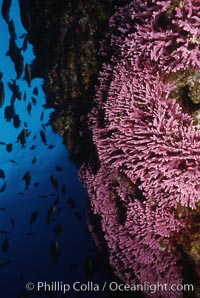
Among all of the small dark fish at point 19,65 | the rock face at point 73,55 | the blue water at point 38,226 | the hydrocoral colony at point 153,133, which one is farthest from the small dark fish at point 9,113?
the blue water at point 38,226

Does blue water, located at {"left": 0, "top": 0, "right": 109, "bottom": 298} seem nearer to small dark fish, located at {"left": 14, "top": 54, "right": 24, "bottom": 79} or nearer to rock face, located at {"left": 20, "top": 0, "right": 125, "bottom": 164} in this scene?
small dark fish, located at {"left": 14, "top": 54, "right": 24, "bottom": 79}

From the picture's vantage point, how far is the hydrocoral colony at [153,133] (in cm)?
293

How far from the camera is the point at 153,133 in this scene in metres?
3.02

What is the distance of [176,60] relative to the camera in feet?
9.97

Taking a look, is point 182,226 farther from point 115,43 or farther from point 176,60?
point 115,43

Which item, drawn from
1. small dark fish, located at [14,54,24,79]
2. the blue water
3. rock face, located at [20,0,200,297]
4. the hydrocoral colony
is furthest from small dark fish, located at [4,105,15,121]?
the blue water

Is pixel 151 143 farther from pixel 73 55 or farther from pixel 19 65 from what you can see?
pixel 19 65

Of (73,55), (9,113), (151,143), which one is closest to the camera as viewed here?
(151,143)

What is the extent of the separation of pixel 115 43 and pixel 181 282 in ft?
10.2

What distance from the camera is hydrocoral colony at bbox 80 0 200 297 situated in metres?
2.93

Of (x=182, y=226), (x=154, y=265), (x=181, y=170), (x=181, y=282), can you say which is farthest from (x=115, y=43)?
(x=181, y=282)

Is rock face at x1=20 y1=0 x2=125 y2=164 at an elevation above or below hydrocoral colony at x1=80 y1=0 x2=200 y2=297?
above

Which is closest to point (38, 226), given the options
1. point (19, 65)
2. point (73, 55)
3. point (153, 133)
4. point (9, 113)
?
point (9, 113)

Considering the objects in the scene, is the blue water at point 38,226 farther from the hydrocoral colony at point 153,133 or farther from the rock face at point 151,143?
the hydrocoral colony at point 153,133
